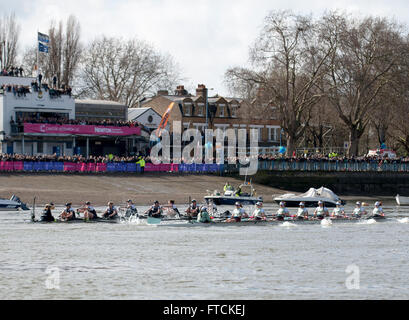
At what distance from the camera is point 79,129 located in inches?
2749

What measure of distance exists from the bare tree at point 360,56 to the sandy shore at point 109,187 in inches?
639

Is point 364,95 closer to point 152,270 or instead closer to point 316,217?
point 316,217

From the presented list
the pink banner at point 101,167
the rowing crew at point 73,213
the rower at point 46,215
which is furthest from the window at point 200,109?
the rower at point 46,215

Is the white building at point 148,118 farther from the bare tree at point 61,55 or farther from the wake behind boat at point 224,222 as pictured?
the wake behind boat at point 224,222

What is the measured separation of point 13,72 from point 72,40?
1266 cm

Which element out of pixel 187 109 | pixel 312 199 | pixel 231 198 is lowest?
pixel 312 199

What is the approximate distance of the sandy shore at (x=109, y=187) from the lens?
175ft

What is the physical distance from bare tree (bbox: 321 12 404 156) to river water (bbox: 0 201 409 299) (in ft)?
116

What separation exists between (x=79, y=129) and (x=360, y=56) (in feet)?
93.8

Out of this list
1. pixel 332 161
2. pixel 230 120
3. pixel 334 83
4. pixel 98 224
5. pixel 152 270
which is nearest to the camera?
pixel 152 270

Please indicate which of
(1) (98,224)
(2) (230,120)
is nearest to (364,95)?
(2) (230,120)

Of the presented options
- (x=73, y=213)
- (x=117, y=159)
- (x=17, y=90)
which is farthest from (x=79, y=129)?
(x=73, y=213)

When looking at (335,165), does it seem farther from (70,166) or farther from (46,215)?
(46,215)
